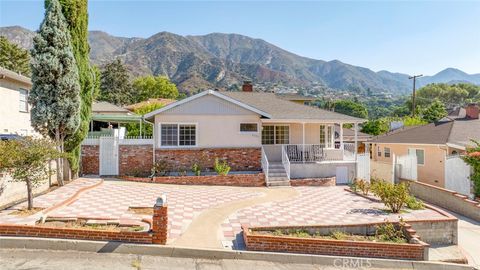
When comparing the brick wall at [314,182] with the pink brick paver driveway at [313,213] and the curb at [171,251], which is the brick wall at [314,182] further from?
the curb at [171,251]

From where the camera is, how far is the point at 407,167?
2011cm

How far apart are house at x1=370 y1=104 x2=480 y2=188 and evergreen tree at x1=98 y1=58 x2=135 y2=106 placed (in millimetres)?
55741

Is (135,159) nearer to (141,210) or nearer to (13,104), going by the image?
(141,210)

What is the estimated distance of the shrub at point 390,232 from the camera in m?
8.13

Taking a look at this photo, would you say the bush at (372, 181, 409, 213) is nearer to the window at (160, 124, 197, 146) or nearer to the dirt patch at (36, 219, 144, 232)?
the dirt patch at (36, 219, 144, 232)

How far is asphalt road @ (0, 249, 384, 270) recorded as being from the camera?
5973mm

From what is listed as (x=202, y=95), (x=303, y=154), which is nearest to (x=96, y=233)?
(x=202, y=95)

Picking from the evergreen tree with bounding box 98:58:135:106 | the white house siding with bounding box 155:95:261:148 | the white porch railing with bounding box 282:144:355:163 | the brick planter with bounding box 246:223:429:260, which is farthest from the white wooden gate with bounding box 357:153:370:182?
the evergreen tree with bounding box 98:58:135:106

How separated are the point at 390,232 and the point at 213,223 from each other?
4771mm

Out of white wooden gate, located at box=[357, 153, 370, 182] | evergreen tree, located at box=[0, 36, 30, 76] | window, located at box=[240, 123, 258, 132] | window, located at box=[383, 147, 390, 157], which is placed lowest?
white wooden gate, located at box=[357, 153, 370, 182]

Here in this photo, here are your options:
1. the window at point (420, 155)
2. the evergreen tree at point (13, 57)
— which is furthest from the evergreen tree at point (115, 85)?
the window at point (420, 155)

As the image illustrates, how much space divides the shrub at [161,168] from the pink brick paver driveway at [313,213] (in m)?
6.39

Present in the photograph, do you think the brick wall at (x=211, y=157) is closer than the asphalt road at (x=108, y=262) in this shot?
No

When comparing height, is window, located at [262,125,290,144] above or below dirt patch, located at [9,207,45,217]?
above
